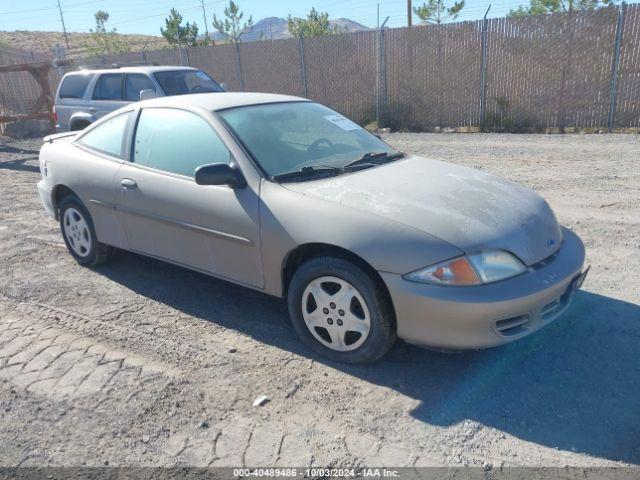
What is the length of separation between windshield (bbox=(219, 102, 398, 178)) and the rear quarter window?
8.17 metres

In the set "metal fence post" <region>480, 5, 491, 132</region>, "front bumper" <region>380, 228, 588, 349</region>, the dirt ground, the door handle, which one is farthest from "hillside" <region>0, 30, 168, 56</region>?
"front bumper" <region>380, 228, 588, 349</region>

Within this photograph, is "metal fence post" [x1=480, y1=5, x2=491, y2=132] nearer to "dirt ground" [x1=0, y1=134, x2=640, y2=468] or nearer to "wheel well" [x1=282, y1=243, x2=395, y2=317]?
"dirt ground" [x1=0, y1=134, x2=640, y2=468]

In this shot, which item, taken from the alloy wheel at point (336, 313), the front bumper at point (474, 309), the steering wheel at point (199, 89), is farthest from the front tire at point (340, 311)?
the steering wheel at point (199, 89)

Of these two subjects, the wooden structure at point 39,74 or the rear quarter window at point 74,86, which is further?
the wooden structure at point 39,74

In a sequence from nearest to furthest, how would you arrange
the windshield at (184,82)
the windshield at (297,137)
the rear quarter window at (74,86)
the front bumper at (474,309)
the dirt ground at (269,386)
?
the dirt ground at (269,386), the front bumper at (474,309), the windshield at (297,137), the windshield at (184,82), the rear quarter window at (74,86)

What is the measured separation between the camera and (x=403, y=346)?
3.65m

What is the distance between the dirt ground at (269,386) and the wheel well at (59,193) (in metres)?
0.81

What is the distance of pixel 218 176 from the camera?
361 cm

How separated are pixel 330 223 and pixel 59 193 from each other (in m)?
3.34

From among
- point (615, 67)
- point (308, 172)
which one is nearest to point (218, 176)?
point (308, 172)

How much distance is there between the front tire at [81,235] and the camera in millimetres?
5078

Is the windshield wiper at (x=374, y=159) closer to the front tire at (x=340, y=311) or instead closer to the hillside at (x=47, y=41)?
the front tire at (x=340, y=311)

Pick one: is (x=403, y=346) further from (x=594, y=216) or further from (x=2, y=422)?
(x=594, y=216)

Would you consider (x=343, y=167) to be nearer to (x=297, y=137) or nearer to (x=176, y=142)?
(x=297, y=137)
